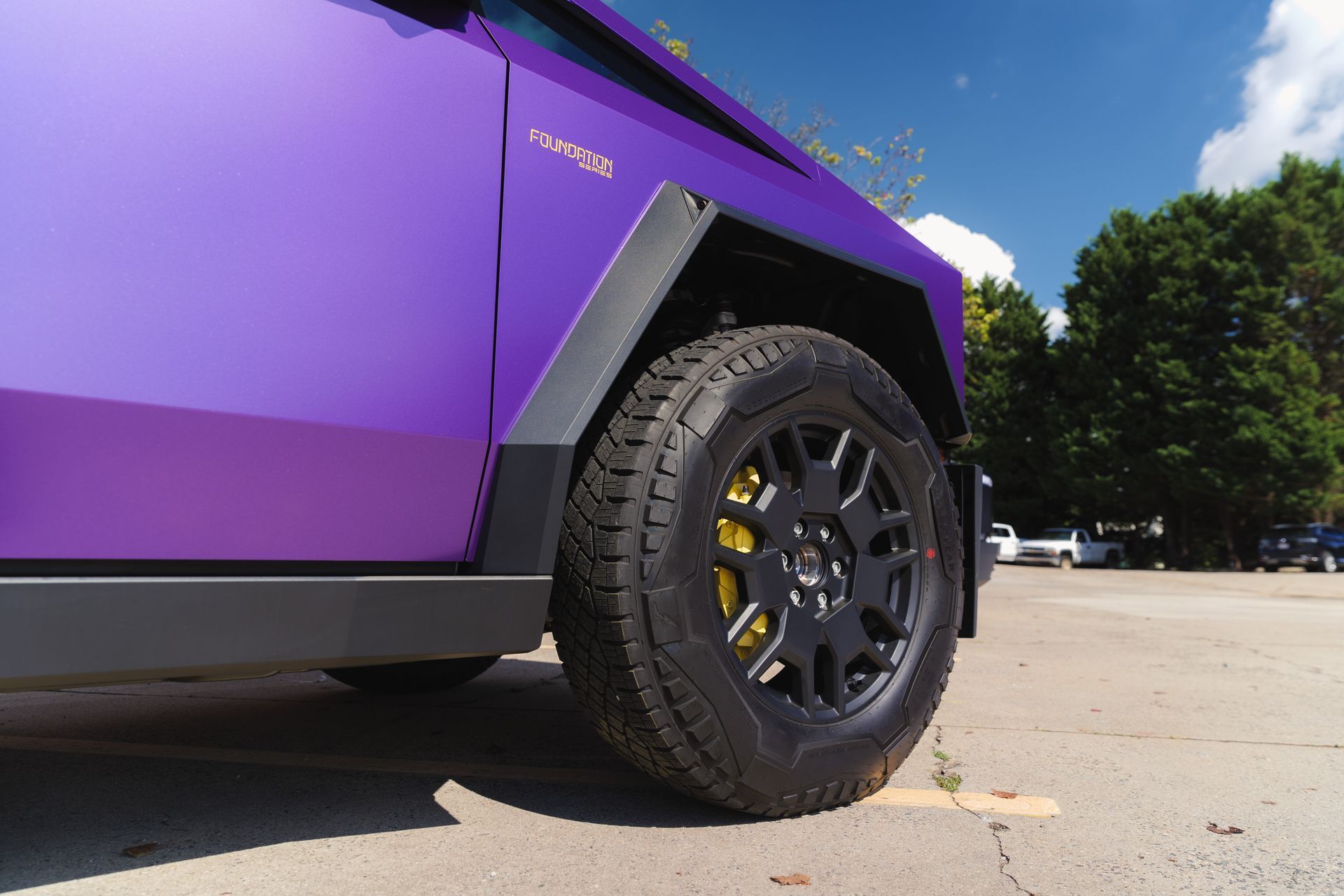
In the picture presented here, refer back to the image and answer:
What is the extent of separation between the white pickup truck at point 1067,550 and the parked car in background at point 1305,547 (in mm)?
4702

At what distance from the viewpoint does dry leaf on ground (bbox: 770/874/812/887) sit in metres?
1.73

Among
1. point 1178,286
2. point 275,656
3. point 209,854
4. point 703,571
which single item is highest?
point 1178,286

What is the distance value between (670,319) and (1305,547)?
2856 cm

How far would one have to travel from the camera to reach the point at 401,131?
5.56ft

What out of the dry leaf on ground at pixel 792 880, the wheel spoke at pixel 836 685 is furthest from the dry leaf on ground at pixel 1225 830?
the dry leaf on ground at pixel 792 880

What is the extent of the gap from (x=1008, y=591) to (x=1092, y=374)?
18207 mm

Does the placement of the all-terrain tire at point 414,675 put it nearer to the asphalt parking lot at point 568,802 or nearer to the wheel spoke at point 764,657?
the asphalt parking lot at point 568,802

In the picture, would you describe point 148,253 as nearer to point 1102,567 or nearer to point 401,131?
point 401,131

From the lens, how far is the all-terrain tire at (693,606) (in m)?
1.85

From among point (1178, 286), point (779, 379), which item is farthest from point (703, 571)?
point (1178, 286)

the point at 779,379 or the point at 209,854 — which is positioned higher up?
the point at 779,379

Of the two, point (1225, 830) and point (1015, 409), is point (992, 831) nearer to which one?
point (1225, 830)

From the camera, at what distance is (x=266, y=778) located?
7.89ft

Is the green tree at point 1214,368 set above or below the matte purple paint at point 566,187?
above
